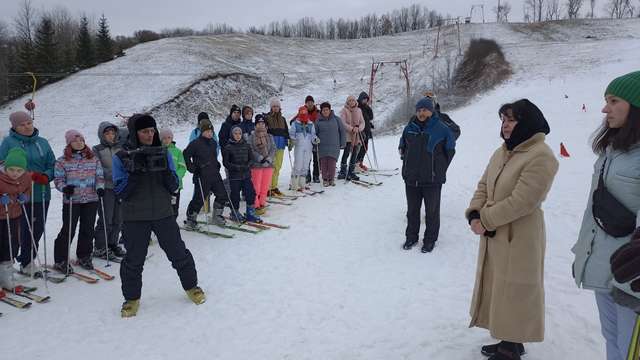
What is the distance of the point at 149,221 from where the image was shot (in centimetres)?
458

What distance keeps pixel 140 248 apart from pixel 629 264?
14.1 ft

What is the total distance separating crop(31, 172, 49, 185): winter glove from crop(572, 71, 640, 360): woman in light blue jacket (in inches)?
220

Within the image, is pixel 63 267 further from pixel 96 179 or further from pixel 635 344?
pixel 635 344

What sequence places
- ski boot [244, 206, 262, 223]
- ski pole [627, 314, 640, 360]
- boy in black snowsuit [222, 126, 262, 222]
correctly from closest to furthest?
ski pole [627, 314, 640, 360]
boy in black snowsuit [222, 126, 262, 222]
ski boot [244, 206, 262, 223]

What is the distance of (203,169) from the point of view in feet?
23.2

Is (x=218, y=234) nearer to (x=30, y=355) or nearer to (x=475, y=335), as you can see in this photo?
(x=30, y=355)

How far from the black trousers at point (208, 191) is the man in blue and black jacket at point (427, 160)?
128 inches

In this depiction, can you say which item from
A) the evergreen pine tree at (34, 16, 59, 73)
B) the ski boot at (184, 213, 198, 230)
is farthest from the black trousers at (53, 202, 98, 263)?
the evergreen pine tree at (34, 16, 59, 73)

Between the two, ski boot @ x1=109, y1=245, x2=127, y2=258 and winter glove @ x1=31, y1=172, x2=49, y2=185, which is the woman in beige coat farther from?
ski boot @ x1=109, y1=245, x2=127, y2=258

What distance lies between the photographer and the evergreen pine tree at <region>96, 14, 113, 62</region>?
39.5 meters

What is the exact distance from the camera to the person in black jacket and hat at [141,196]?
4.43 m

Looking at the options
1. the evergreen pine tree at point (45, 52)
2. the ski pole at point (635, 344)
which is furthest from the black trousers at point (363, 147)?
the evergreen pine tree at point (45, 52)

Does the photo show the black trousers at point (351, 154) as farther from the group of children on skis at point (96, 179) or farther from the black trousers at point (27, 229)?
the black trousers at point (27, 229)

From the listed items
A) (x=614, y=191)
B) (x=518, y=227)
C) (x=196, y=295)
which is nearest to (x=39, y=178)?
(x=196, y=295)
